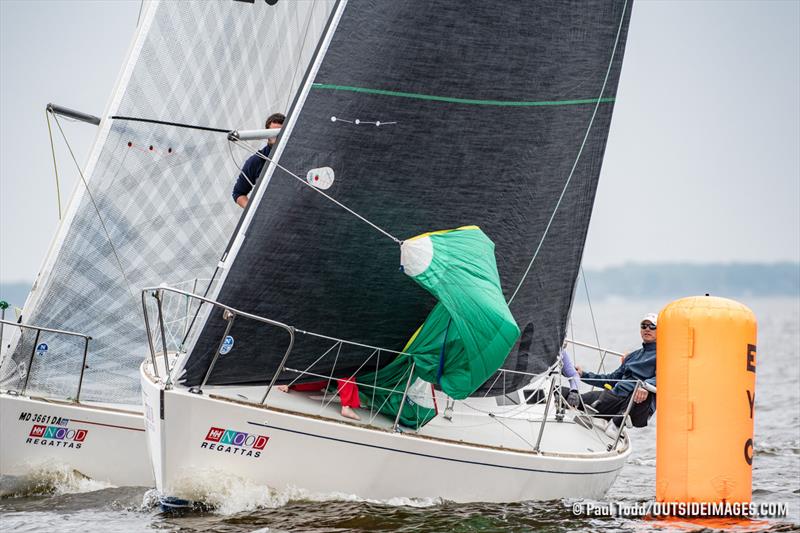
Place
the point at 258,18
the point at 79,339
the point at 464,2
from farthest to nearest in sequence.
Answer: the point at 258,18 → the point at 79,339 → the point at 464,2

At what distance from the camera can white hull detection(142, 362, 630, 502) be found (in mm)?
6930

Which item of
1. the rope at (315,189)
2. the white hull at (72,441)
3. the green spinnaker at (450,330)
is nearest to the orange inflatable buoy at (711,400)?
the green spinnaker at (450,330)

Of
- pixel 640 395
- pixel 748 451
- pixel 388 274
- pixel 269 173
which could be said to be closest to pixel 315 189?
pixel 269 173

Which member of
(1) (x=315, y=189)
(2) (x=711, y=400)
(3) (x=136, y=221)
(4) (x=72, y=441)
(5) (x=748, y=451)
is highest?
(3) (x=136, y=221)

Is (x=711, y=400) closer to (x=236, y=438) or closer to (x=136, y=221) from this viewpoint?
(x=236, y=438)

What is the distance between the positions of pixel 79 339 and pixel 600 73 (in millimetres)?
5284

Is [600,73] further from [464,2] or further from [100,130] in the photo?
[100,130]

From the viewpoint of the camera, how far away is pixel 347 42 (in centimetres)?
712

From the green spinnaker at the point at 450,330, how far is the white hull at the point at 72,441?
244cm

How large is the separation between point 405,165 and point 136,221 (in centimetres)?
337

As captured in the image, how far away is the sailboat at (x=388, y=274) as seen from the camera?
7.05 m

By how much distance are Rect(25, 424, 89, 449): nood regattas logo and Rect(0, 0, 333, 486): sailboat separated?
2cm

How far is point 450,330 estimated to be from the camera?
7398 millimetres

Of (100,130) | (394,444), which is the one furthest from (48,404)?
(394,444)
